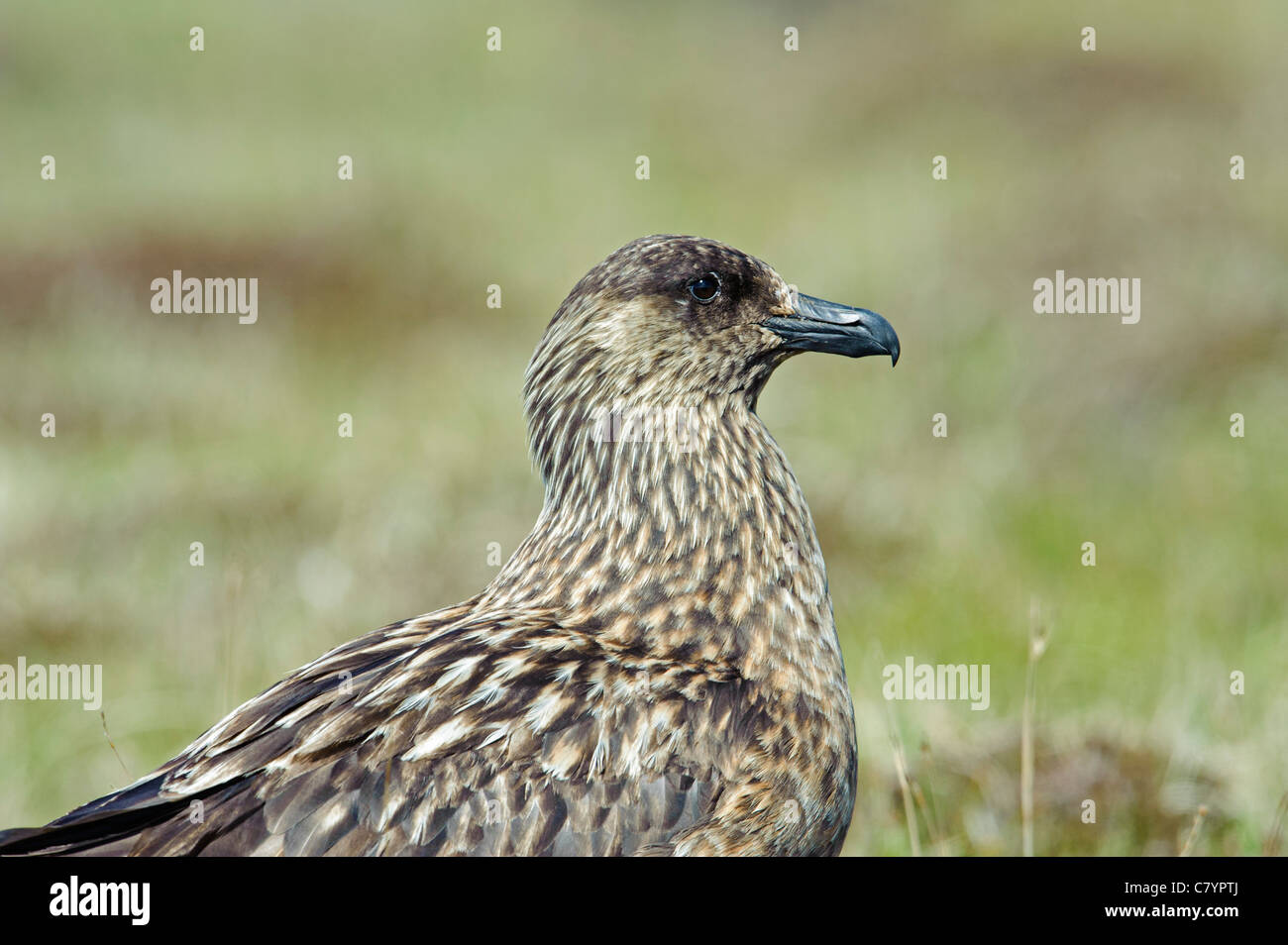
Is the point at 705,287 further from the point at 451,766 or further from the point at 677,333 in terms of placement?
the point at 451,766

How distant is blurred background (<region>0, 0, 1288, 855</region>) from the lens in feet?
18.6

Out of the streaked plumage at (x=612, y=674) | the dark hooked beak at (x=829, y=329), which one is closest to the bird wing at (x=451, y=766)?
the streaked plumage at (x=612, y=674)

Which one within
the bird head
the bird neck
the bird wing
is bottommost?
the bird wing

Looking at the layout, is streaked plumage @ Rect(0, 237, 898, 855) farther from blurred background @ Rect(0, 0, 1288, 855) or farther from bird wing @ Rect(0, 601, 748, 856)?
blurred background @ Rect(0, 0, 1288, 855)

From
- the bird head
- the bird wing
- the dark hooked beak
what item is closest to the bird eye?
the bird head

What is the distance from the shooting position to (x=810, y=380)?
10.2 m

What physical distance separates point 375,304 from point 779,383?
4314 mm

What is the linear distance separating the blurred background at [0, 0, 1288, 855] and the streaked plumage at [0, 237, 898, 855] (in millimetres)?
731

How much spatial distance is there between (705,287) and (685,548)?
0.72m

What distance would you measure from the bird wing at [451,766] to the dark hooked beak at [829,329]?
1045 mm

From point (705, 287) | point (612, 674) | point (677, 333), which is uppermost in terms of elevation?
point (705, 287)

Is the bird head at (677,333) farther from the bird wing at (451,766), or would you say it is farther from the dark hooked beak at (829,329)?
the bird wing at (451,766)

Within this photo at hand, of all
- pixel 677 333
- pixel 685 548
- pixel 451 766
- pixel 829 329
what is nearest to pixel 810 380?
pixel 829 329
